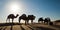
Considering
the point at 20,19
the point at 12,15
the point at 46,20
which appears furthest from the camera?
the point at 20,19

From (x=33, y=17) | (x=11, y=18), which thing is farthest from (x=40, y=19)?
(x=11, y=18)

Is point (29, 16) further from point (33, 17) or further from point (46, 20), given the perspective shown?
point (46, 20)

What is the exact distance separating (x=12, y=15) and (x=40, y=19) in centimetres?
1539

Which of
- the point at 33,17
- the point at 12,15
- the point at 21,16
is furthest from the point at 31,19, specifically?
the point at 12,15

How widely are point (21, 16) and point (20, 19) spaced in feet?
4.30

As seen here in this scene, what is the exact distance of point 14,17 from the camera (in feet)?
177

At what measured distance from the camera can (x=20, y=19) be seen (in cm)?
6194

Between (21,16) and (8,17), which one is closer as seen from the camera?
(8,17)

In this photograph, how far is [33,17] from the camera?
195ft

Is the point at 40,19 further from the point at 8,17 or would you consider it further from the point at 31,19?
the point at 8,17

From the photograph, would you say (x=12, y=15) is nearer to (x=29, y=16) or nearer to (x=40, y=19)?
(x=29, y=16)

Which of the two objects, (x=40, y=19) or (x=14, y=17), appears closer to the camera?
(x=14, y=17)

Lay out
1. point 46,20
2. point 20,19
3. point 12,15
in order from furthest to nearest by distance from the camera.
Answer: point 20,19
point 46,20
point 12,15

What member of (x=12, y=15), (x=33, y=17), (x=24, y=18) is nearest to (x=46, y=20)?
(x=33, y=17)
